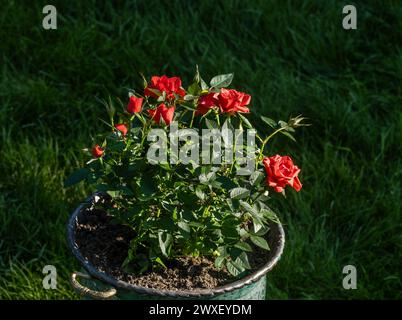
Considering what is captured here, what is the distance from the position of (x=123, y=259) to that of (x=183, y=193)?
285 mm

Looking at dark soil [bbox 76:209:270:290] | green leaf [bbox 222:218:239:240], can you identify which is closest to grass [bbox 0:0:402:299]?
dark soil [bbox 76:209:270:290]

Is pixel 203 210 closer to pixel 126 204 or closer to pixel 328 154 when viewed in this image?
pixel 126 204

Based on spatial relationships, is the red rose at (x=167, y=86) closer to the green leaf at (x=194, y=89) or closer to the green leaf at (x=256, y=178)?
the green leaf at (x=194, y=89)

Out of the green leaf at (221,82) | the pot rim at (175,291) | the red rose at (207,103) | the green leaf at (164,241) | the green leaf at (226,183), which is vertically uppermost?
the green leaf at (221,82)

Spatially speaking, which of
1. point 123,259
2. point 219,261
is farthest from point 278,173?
point 123,259

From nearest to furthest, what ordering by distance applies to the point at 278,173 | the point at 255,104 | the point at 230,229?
1. the point at 278,173
2. the point at 230,229
3. the point at 255,104

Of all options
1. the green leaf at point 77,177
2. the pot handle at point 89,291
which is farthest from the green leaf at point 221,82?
the pot handle at point 89,291

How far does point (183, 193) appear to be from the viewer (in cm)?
195

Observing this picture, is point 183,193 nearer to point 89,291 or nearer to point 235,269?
point 235,269

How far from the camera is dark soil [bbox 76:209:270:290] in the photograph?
6.68ft

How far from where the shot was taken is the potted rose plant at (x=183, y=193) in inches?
75.3

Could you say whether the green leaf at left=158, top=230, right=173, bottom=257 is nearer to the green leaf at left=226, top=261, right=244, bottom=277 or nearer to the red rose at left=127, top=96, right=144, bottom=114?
the green leaf at left=226, top=261, right=244, bottom=277

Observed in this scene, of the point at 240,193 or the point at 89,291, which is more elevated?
the point at 240,193

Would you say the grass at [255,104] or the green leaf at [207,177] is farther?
the grass at [255,104]
